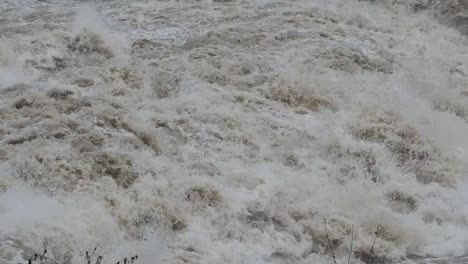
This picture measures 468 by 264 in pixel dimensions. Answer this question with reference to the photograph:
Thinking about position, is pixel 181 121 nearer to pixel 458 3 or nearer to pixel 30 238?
pixel 30 238

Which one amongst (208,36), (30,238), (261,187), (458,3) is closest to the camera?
(30,238)

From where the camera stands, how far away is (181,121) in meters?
7.82

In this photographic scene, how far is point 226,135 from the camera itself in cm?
767

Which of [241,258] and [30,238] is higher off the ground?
[30,238]

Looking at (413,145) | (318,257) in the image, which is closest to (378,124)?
(413,145)

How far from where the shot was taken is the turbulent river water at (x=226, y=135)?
5906mm

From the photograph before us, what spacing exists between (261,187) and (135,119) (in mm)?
1895

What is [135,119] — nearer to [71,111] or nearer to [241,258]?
[71,111]

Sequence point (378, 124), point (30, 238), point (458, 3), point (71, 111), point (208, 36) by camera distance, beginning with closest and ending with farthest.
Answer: point (30, 238) < point (71, 111) < point (378, 124) < point (208, 36) < point (458, 3)

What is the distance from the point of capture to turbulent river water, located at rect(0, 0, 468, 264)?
19.4 ft

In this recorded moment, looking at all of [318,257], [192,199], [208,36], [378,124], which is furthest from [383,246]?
[208,36]

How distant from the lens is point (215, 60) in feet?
31.0

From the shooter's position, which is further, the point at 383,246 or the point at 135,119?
the point at 135,119

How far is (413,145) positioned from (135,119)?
139 inches
